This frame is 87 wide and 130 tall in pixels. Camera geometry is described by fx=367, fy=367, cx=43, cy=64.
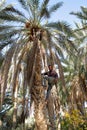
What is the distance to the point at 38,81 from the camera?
20.2 meters

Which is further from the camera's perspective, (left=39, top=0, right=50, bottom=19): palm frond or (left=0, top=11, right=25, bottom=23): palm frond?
(left=39, top=0, right=50, bottom=19): palm frond

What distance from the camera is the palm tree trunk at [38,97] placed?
63.9ft

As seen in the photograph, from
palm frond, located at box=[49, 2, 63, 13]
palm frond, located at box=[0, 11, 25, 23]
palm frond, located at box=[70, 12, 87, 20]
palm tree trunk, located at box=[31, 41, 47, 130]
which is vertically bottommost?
palm tree trunk, located at box=[31, 41, 47, 130]

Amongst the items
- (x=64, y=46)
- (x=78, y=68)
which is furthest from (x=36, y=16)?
(x=78, y=68)

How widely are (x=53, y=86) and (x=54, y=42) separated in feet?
10.4

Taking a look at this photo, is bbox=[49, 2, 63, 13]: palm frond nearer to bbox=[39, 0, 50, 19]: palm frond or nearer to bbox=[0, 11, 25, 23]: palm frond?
bbox=[39, 0, 50, 19]: palm frond

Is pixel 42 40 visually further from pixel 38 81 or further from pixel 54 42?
pixel 38 81

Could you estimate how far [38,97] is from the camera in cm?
1992

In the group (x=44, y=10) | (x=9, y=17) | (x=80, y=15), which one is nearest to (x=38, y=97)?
(x=9, y=17)

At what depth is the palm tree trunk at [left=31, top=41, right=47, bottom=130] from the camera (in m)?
19.5

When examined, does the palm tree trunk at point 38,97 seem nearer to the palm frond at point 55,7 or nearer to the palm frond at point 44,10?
the palm frond at point 44,10

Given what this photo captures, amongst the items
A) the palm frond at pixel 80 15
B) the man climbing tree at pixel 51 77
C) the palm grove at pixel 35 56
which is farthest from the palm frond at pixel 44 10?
the palm frond at pixel 80 15

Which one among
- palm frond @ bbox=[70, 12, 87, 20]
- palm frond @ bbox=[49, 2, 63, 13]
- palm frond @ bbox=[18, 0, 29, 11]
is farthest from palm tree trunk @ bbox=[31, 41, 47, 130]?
palm frond @ bbox=[70, 12, 87, 20]

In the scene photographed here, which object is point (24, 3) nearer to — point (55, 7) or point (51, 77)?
point (55, 7)
